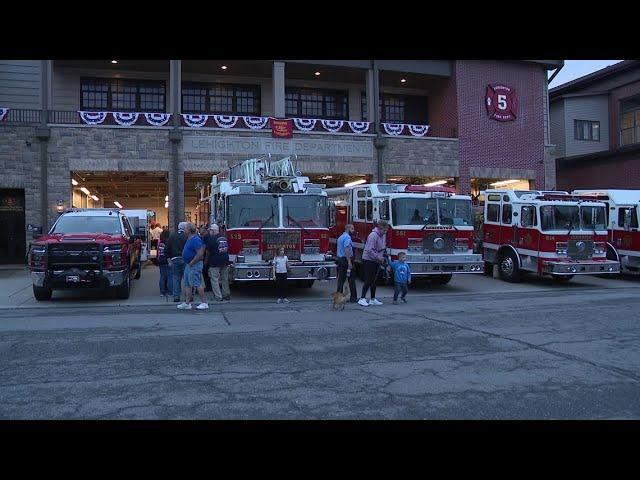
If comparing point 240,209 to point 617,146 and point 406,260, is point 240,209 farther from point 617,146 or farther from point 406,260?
point 617,146

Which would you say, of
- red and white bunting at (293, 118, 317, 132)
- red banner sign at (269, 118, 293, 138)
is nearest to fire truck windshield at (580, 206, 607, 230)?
red and white bunting at (293, 118, 317, 132)

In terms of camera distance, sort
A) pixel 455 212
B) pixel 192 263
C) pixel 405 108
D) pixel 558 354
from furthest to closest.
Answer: pixel 405 108 → pixel 455 212 → pixel 192 263 → pixel 558 354

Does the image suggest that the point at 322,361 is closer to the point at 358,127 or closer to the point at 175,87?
the point at 175,87

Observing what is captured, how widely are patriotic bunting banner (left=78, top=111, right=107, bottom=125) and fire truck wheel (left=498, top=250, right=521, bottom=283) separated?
1673 centimetres

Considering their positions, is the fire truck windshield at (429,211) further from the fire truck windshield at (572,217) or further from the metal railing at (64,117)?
the metal railing at (64,117)

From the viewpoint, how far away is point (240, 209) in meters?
14.0

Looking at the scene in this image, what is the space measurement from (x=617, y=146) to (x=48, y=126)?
29.8m

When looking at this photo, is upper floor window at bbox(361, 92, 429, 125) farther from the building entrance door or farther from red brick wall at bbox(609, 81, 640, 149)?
the building entrance door

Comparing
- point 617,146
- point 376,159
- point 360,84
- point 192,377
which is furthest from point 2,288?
point 617,146

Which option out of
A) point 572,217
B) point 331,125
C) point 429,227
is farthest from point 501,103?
point 429,227

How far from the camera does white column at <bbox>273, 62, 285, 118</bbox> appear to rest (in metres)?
26.2

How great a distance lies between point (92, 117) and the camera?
951 inches

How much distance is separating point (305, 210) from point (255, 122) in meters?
12.3

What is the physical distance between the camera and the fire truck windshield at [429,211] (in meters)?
15.7
